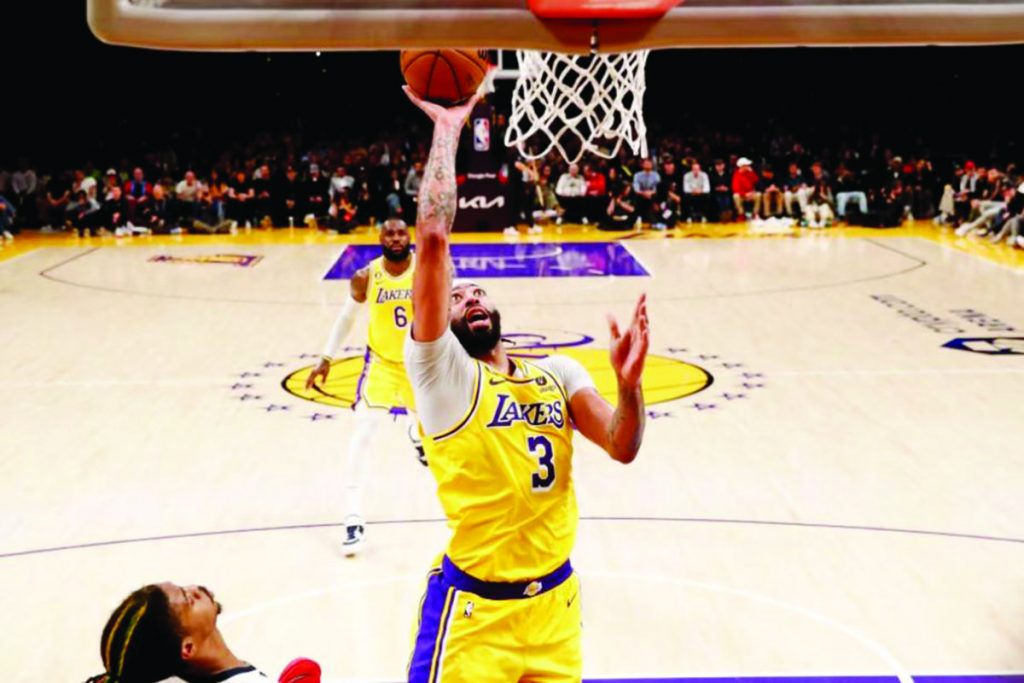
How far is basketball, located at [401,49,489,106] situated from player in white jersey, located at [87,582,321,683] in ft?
5.49

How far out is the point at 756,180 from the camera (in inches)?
920

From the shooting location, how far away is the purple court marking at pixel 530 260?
16.6m

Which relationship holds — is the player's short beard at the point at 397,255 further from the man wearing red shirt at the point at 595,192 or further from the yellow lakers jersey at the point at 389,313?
the man wearing red shirt at the point at 595,192

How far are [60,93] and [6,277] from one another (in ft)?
41.5

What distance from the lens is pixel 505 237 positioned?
20734 mm

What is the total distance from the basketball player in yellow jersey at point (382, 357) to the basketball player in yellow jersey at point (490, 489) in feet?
9.53

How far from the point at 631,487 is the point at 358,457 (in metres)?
1.84

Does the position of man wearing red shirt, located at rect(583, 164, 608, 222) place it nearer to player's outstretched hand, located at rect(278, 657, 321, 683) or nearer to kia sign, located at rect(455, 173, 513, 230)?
kia sign, located at rect(455, 173, 513, 230)

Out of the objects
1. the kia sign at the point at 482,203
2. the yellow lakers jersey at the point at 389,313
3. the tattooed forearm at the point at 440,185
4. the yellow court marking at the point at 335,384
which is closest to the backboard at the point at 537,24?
the tattooed forearm at the point at 440,185

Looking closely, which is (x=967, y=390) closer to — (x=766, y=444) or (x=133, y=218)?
(x=766, y=444)

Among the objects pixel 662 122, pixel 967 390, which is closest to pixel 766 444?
pixel 967 390

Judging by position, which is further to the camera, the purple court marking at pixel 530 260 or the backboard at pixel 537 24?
the purple court marking at pixel 530 260

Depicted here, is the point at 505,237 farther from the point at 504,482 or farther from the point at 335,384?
the point at 504,482

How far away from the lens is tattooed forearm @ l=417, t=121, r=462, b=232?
3543mm
